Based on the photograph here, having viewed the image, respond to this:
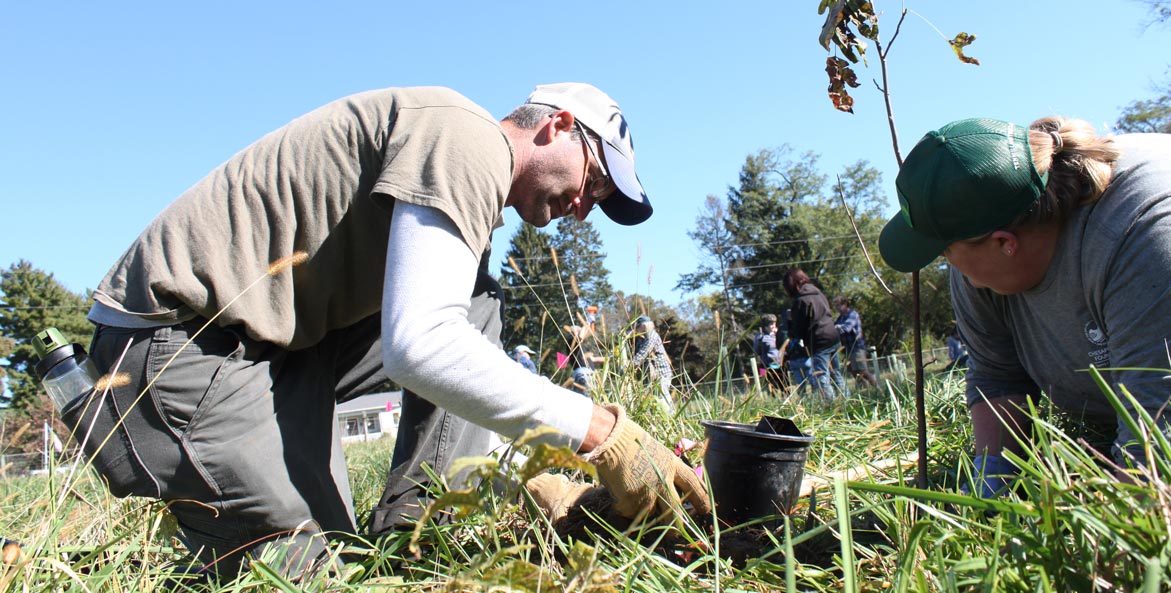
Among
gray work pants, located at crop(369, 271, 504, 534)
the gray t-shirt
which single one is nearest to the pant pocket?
gray work pants, located at crop(369, 271, 504, 534)

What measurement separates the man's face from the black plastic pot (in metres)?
0.80

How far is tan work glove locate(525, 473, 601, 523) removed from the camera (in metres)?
2.02

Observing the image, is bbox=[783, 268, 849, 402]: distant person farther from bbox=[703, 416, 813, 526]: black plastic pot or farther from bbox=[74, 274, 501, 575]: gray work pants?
bbox=[74, 274, 501, 575]: gray work pants

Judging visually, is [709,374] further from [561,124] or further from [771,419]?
[561,124]

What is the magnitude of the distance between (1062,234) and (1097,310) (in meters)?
0.20

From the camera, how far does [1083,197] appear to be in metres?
1.69

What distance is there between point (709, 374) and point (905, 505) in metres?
1.94

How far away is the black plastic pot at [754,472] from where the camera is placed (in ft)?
5.89

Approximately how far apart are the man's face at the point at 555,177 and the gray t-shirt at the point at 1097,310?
1.21m

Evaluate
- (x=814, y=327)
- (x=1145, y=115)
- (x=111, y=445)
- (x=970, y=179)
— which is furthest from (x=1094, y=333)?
(x=1145, y=115)

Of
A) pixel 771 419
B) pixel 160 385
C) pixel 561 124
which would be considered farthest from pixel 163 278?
pixel 771 419

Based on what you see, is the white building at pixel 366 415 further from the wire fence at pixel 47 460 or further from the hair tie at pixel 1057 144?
the hair tie at pixel 1057 144

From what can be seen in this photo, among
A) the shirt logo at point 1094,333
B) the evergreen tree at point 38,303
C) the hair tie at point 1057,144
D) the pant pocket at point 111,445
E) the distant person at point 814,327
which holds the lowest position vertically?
the evergreen tree at point 38,303

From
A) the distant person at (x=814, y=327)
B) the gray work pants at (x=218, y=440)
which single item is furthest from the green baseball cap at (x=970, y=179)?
the distant person at (x=814, y=327)
